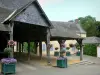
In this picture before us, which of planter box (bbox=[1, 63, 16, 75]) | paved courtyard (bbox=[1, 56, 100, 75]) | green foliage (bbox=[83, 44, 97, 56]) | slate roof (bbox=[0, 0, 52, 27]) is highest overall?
slate roof (bbox=[0, 0, 52, 27])

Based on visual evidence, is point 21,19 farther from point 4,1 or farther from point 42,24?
point 4,1

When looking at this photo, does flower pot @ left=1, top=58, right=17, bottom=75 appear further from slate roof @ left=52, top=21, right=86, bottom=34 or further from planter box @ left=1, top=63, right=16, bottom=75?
slate roof @ left=52, top=21, right=86, bottom=34

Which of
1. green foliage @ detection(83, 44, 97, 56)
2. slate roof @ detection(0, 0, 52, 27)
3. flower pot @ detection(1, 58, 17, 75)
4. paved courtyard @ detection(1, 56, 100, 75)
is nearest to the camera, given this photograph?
flower pot @ detection(1, 58, 17, 75)

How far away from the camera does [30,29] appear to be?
2036 centimetres

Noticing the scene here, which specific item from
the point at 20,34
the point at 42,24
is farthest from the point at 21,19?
the point at 20,34

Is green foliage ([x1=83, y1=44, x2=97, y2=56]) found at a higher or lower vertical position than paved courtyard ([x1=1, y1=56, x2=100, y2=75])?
higher

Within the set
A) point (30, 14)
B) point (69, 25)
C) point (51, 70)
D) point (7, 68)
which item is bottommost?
point (51, 70)

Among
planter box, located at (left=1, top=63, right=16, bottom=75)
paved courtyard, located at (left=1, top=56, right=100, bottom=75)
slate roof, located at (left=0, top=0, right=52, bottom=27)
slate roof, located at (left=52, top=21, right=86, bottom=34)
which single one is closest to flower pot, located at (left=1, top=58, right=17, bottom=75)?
planter box, located at (left=1, top=63, right=16, bottom=75)

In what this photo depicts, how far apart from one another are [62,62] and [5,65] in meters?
6.30

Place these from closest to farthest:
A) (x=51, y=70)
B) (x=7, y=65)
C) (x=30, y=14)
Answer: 1. (x=7, y=65)
2. (x=51, y=70)
3. (x=30, y=14)

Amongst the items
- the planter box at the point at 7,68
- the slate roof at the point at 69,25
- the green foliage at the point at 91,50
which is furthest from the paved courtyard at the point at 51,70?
the green foliage at the point at 91,50

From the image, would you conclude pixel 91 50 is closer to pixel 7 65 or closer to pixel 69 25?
pixel 69 25

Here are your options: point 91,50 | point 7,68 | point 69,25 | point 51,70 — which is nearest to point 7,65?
point 7,68

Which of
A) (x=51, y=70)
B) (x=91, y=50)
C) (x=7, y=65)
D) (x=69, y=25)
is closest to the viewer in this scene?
(x=7, y=65)
